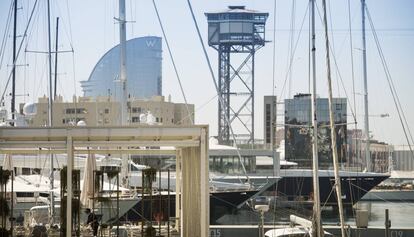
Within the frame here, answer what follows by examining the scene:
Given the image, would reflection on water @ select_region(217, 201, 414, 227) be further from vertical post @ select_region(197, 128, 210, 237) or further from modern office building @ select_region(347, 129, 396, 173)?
vertical post @ select_region(197, 128, 210, 237)

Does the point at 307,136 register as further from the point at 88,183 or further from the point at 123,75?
the point at 88,183

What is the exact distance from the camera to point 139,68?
11050 cm

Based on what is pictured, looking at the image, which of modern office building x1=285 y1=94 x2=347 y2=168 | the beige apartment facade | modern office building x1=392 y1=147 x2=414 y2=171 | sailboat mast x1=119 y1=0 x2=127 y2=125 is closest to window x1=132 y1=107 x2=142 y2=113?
the beige apartment facade

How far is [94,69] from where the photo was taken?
349 ft

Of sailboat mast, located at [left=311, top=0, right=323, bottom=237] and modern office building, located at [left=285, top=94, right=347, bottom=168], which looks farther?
modern office building, located at [left=285, top=94, right=347, bottom=168]

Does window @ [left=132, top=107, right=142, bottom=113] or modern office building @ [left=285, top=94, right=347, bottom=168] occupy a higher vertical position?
window @ [left=132, top=107, right=142, bottom=113]

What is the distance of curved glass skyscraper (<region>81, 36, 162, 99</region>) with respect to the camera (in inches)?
4176

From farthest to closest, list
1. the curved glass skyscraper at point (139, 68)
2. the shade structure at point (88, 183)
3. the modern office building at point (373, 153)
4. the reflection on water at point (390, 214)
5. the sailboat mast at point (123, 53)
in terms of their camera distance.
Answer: the curved glass skyscraper at point (139, 68) → the modern office building at point (373, 153) → the reflection on water at point (390, 214) → the sailboat mast at point (123, 53) → the shade structure at point (88, 183)

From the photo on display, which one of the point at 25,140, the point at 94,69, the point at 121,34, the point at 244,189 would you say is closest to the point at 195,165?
the point at 25,140

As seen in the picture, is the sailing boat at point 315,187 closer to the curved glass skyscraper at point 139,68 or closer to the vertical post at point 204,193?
the vertical post at point 204,193

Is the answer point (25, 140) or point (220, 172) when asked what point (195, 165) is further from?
point (220, 172)

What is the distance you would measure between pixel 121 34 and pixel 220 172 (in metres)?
17.9

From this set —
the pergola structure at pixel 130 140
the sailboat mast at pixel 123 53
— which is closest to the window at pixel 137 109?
the sailboat mast at pixel 123 53

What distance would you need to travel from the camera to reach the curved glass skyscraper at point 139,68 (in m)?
106
